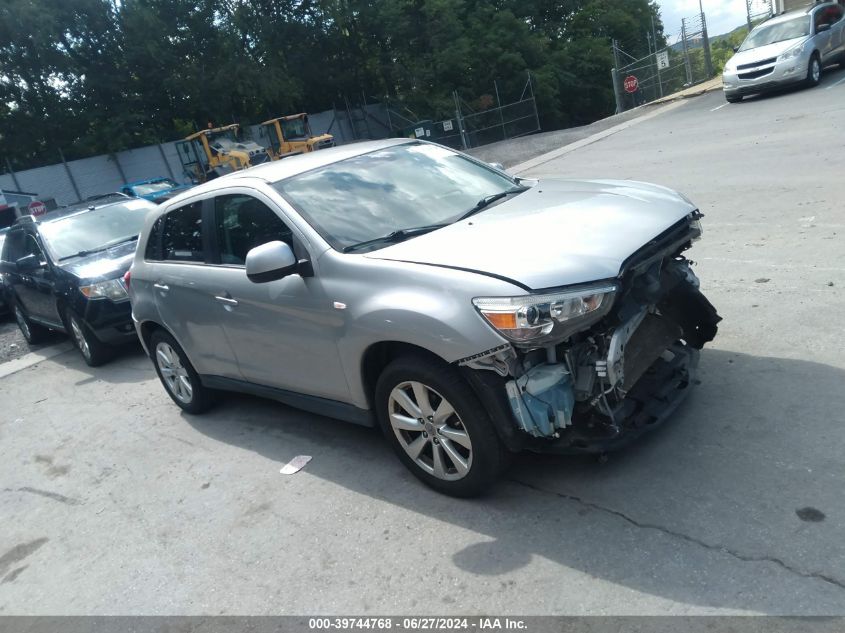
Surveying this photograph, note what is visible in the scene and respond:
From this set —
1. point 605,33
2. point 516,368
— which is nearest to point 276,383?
point 516,368

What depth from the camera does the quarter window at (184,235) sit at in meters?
5.30

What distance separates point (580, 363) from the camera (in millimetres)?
3508

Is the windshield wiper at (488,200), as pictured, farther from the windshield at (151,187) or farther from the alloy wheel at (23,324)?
the windshield at (151,187)

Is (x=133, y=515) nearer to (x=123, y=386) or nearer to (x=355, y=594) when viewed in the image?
(x=355, y=594)

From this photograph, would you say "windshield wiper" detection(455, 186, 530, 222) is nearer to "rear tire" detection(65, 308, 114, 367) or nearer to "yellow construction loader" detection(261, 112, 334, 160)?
"rear tire" detection(65, 308, 114, 367)

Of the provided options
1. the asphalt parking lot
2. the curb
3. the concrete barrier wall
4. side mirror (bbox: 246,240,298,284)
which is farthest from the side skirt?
the concrete barrier wall

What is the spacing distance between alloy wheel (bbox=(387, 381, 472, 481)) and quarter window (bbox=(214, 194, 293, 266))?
124 cm

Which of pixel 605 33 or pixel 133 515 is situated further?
pixel 605 33

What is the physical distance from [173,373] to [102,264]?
323cm

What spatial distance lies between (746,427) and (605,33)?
170 feet

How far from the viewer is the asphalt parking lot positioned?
3.11 metres

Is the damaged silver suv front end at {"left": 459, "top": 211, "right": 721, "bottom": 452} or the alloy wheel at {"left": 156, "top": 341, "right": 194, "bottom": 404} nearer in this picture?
the damaged silver suv front end at {"left": 459, "top": 211, "right": 721, "bottom": 452}

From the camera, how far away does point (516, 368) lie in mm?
3422

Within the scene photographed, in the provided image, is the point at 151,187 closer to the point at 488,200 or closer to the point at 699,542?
the point at 488,200
